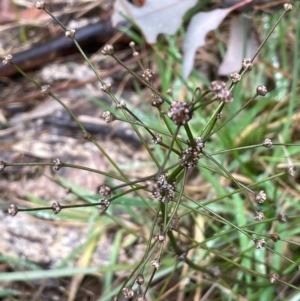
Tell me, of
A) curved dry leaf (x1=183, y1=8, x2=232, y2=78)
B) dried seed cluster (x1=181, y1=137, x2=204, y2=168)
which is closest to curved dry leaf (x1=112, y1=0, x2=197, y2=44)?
curved dry leaf (x1=183, y1=8, x2=232, y2=78)

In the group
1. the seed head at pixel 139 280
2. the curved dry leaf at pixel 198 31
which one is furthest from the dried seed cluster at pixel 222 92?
the curved dry leaf at pixel 198 31

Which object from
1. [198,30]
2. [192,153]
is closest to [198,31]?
[198,30]

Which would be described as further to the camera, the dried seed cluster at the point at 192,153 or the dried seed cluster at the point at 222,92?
the dried seed cluster at the point at 192,153

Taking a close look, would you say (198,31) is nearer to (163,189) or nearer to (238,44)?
(238,44)

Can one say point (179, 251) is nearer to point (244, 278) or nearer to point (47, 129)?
point (244, 278)

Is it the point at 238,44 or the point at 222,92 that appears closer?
the point at 222,92

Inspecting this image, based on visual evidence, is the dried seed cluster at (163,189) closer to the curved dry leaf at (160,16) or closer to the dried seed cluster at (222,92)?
the dried seed cluster at (222,92)

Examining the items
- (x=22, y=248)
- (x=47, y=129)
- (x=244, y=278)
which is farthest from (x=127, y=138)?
(x=244, y=278)
